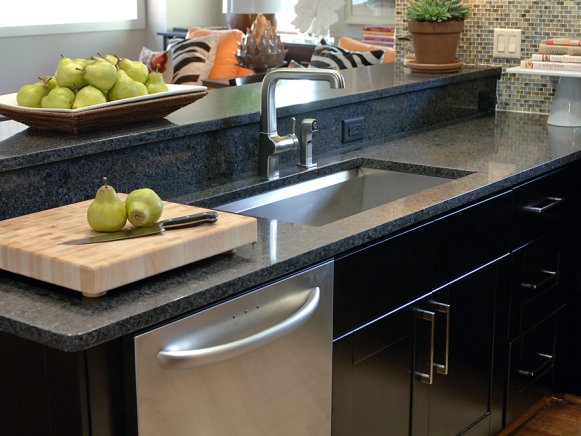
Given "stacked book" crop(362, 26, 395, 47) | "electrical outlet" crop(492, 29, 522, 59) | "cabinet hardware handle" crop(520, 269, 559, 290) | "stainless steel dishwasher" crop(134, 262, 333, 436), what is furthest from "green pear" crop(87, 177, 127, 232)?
"stacked book" crop(362, 26, 395, 47)

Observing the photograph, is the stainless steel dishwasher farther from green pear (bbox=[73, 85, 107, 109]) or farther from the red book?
the red book

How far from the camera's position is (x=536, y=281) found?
9.21 feet

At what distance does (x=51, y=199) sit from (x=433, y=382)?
105 centimetres

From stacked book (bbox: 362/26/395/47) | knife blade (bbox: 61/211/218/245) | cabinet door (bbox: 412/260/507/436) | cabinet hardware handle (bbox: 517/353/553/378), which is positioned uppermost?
stacked book (bbox: 362/26/395/47)

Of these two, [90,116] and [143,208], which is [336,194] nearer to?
[90,116]

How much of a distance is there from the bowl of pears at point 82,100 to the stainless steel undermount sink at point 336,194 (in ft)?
1.35

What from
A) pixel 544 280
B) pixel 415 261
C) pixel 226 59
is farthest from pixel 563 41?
pixel 226 59

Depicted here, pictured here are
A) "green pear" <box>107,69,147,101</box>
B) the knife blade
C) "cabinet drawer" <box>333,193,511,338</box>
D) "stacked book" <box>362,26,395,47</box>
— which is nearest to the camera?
the knife blade

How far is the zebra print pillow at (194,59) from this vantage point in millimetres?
6145

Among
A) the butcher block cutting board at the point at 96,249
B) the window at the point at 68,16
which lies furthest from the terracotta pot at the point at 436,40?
the window at the point at 68,16

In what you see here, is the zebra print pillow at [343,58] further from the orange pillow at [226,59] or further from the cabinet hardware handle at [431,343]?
the cabinet hardware handle at [431,343]

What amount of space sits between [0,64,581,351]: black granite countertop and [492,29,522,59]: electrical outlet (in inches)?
13.3

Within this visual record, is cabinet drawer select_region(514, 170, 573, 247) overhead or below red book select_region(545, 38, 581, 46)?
below

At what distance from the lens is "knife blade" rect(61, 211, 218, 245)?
1.59 meters
